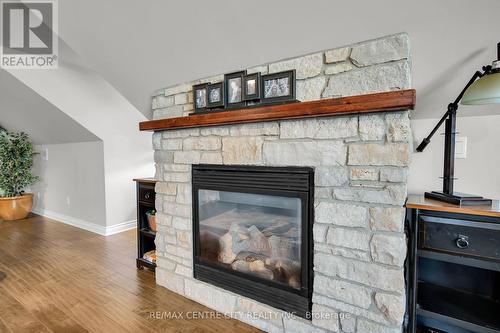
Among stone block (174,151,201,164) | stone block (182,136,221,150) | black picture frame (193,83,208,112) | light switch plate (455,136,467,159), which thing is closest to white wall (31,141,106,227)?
stone block (174,151,201,164)

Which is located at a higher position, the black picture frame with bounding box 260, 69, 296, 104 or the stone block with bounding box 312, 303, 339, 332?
the black picture frame with bounding box 260, 69, 296, 104

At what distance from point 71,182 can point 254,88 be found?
4.14 m

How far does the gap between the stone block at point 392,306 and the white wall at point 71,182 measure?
3.79 meters

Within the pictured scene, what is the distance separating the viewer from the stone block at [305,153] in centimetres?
153

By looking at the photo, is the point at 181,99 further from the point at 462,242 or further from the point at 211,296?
the point at 462,242

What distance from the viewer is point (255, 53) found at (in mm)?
1825

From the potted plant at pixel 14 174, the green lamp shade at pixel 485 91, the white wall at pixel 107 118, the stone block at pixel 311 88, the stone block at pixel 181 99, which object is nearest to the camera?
the green lamp shade at pixel 485 91

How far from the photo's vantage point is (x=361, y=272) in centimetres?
149

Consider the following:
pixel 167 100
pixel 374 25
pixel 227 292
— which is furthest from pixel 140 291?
pixel 374 25

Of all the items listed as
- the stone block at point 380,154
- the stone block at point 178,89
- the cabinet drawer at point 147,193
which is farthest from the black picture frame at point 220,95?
the cabinet drawer at point 147,193

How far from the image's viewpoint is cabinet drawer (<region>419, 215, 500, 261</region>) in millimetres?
1317

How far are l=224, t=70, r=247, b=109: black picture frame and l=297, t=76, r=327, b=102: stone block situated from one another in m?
0.39

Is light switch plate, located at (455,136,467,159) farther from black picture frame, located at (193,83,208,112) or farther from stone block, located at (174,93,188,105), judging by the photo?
stone block, located at (174,93,188,105)

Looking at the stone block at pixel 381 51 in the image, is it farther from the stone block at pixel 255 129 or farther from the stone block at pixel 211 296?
the stone block at pixel 211 296
